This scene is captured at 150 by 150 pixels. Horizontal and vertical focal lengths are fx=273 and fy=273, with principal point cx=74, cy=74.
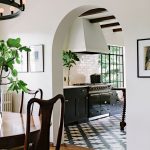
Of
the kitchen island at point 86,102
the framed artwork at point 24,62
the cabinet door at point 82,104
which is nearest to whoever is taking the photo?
the framed artwork at point 24,62

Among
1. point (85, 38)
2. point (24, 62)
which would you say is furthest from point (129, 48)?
point (85, 38)

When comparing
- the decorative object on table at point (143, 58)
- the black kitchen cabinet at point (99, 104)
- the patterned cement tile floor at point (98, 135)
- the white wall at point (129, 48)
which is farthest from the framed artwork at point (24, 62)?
the decorative object on table at point (143, 58)

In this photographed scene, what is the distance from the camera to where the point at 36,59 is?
5.08 m

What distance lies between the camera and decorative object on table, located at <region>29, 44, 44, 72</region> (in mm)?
4934

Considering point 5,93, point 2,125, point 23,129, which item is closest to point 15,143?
point 23,129

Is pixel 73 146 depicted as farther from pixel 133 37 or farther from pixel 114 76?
pixel 114 76

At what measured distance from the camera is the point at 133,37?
370 cm

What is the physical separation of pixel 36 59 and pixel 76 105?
194 centimetres

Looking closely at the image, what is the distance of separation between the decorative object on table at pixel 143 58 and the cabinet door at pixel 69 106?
2788mm

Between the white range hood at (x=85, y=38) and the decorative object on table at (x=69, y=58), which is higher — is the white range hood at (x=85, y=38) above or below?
above

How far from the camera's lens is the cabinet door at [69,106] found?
6220 millimetres

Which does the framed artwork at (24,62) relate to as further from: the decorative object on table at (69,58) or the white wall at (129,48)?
the decorative object on table at (69,58)

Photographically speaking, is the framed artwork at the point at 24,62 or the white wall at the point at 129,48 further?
the framed artwork at the point at 24,62

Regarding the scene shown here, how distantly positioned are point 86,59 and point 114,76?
5.87 feet
